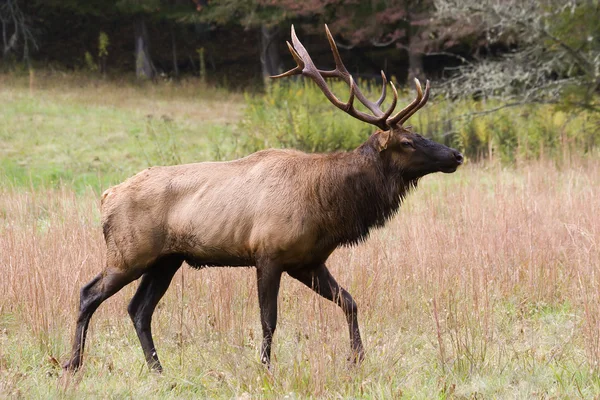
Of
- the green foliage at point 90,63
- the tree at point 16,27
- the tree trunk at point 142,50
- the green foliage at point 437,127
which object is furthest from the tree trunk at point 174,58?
the green foliage at point 437,127

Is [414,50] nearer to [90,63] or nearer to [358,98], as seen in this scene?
[90,63]

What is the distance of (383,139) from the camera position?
5562 millimetres

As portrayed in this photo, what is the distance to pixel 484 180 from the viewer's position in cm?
1212

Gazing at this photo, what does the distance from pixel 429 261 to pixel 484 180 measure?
518cm

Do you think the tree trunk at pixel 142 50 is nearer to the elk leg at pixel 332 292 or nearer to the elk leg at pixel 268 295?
the elk leg at pixel 332 292

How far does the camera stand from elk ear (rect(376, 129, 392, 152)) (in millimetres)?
5555

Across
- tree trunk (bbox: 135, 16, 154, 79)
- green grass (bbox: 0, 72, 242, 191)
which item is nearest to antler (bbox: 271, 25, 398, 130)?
green grass (bbox: 0, 72, 242, 191)

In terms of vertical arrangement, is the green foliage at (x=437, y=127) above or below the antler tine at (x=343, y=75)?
below

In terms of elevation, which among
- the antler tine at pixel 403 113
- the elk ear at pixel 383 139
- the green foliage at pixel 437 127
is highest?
the antler tine at pixel 403 113

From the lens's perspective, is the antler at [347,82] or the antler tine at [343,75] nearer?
the antler at [347,82]

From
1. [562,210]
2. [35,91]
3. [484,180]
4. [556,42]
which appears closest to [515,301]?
[562,210]

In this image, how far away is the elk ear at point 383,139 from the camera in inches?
219

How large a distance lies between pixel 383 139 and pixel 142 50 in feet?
82.0

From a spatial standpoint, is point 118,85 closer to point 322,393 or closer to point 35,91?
point 35,91
